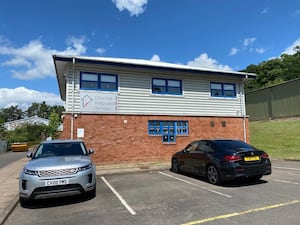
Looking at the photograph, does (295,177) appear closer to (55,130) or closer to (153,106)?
(153,106)

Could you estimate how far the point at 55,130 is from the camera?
46.8m

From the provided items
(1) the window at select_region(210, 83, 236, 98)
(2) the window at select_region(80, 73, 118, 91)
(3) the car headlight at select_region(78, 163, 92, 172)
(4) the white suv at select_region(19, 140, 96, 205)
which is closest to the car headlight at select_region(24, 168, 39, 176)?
(4) the white suv at select_region(19, 140, 96, 205)

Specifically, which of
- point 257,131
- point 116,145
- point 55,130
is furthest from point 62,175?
point 55,130

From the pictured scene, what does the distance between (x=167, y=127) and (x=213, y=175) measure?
23.6ft

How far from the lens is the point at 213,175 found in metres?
8.09

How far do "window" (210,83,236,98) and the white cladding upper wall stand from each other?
274mm

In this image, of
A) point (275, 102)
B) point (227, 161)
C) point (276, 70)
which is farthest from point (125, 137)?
point (276, 70)

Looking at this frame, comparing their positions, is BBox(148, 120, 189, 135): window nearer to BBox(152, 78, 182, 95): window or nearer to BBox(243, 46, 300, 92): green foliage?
BBox(152, 78, 182, 95): window

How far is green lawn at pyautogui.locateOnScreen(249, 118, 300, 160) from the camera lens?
16.5 meters

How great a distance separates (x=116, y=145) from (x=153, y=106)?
10.6 ft

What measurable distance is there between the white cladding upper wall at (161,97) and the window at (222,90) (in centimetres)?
27

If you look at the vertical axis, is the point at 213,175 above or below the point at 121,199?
above

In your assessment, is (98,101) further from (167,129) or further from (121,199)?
(121,199)

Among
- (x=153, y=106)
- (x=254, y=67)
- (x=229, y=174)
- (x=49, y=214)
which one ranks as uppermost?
(x=254, y=67)
